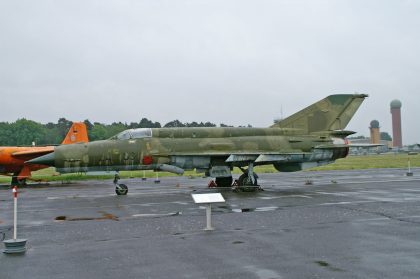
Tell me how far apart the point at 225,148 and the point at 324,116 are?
5421 mm

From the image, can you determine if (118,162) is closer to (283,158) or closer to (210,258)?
(283,158)

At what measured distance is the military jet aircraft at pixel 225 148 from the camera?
17.6 m

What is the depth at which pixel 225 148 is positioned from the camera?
755 inches

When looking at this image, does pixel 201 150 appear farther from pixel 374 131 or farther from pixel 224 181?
pixel 374 131

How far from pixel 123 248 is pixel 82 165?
10805 mm

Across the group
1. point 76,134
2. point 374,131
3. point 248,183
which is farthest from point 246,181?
point 374,131

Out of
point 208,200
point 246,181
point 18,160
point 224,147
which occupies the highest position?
point 224,147

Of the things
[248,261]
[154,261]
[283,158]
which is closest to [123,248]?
[154,261]

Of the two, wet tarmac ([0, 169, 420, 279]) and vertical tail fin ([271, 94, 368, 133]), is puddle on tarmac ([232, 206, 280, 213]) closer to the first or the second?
wet tarmac ([0, 169, 420, 279])

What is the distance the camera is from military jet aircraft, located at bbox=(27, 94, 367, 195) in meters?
17.6

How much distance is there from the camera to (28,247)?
7594mm

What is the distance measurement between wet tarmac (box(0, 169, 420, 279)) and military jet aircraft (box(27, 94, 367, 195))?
4364mm

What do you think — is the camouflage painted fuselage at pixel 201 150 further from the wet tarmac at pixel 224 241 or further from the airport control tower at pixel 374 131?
the airport control tower at pixel 374 131

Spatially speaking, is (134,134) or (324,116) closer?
(134,134)
